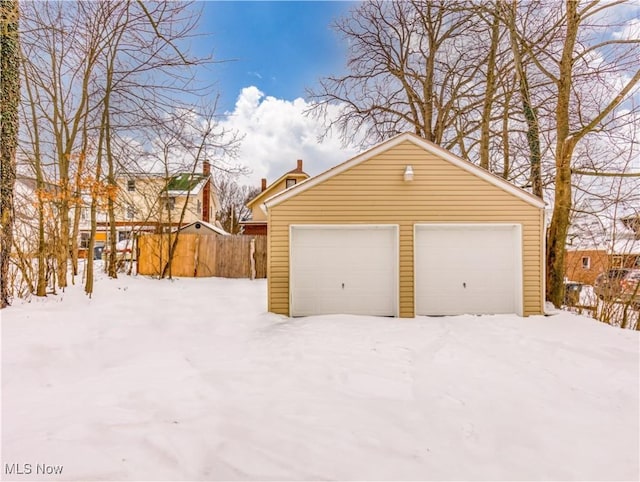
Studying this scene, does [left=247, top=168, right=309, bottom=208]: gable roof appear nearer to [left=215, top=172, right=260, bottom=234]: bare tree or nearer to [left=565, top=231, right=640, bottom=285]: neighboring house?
[left=215, top=172, right=260, bottom=234]: bare tree

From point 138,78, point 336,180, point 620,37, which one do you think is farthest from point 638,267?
point 138,78

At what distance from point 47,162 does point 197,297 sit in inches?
187

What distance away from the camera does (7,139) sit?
203 inches

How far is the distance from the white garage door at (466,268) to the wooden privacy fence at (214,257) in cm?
791

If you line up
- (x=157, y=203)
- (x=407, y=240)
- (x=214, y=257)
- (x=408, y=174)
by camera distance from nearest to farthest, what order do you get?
(x=408, y=174) < (x=407, y=240) < (x=214, y=257) < (x=157, y=203)

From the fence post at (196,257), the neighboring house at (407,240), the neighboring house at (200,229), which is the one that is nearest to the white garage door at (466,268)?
the neighboring house at (407,240)

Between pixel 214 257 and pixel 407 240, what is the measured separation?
29.7 feet

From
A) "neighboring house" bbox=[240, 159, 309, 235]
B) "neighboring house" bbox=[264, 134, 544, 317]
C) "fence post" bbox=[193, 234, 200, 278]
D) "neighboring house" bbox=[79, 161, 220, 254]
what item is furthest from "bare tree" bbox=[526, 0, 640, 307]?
Answer: "neighboring house" bbox=[240, 159, 309, 235]

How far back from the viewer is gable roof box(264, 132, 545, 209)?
625 cm

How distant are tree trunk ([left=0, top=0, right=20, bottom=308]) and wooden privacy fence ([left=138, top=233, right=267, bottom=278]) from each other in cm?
758

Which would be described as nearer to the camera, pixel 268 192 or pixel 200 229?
pixel 200 229

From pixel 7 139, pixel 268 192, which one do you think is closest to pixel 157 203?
pixel 268 192

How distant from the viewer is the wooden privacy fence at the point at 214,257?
12.8 metres

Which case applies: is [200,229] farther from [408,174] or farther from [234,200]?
[234,200]
